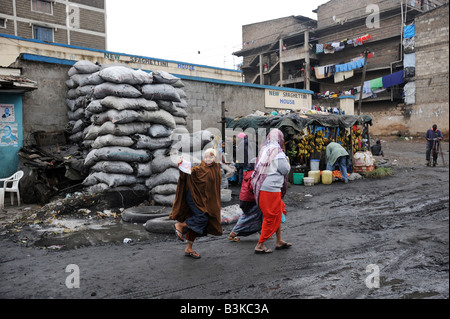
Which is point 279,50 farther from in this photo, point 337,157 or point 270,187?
point 270,187


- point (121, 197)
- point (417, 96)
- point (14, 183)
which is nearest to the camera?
point (121, 197)

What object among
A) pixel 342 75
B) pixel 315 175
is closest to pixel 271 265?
pixel 315 175

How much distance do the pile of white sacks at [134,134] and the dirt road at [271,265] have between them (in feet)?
7.61

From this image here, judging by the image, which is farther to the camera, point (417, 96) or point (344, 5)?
point (344, 5)

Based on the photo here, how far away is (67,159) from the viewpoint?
8.59 meters

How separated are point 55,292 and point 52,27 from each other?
28.4 m

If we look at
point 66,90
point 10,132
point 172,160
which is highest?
point 66,90

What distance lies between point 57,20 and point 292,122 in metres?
24.0

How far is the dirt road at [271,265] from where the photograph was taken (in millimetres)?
3225

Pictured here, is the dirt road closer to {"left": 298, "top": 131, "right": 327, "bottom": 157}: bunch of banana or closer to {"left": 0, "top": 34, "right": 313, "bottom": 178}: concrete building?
{"left": 0, "top": 34, "right": 313, "bottom": 178}: concrete building

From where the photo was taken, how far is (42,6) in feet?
85.0
